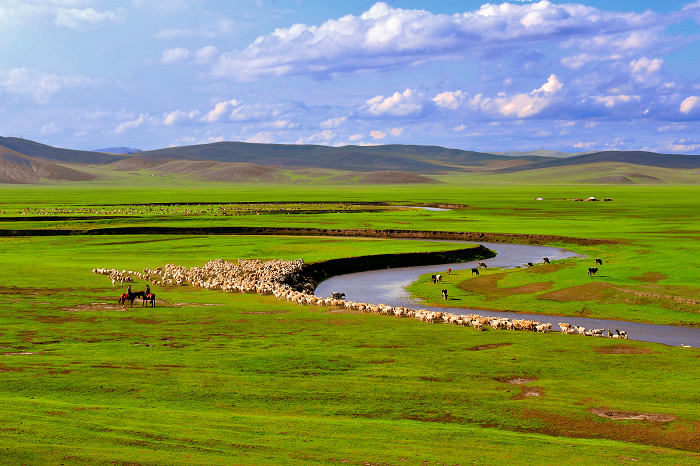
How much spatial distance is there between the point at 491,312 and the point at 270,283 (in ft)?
51.3

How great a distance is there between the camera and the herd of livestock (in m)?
35.3

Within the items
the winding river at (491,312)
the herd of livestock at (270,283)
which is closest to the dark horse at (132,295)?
the herd of livestock at (270,283)

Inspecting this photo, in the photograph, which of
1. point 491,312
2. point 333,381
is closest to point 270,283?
point 491,312

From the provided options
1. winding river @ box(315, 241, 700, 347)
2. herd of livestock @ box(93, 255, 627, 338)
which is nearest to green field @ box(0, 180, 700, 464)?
herd of livestock @ box(93, 255, 627, 338)

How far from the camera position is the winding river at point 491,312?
3562 cm

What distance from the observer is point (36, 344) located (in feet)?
94.0

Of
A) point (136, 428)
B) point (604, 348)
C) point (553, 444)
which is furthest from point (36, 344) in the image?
point (604, 348)

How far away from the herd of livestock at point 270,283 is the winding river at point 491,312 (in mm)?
2668

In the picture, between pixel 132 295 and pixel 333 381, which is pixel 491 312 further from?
pixel 132 295

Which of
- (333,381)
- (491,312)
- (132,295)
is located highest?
(132,295)

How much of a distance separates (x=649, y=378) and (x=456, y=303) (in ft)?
A: 63.7

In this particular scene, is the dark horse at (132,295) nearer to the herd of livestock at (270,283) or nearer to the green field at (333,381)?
the green field at (333,381)

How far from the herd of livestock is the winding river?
2.67m

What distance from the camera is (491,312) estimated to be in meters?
41.7
